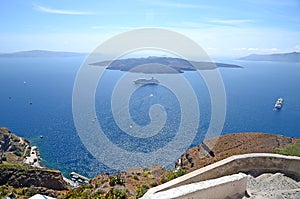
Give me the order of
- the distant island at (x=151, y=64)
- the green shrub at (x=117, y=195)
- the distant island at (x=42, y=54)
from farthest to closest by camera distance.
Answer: the distant island at (x=42, y=54) < the distant island at (x=151, y=64) < the green shrub at (x=117, y=195)

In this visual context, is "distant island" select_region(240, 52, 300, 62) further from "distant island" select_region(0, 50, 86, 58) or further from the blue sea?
"distant island" select_region(0, 50, 86, 58)

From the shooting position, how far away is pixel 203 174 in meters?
3.65

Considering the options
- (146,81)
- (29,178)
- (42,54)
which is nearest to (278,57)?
(146,81)

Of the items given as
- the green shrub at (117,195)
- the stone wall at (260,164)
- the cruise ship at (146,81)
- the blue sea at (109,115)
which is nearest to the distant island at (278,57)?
the blue sea at (109,115)

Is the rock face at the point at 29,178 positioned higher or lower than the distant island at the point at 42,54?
lower

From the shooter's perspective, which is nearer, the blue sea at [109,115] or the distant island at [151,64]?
the distant island at [151,64]

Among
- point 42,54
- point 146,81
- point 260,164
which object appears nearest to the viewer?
point 260,164

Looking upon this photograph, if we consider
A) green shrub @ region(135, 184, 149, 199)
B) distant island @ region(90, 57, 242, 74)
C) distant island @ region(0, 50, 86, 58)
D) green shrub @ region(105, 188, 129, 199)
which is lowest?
green shrub @ region(105, 188, 129, 199)

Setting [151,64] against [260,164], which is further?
[151,64]

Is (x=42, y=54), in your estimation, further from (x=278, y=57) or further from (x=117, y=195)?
(x=117, y=195)

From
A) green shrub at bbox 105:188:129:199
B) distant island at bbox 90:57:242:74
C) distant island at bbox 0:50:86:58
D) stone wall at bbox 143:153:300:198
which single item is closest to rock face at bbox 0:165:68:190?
distant island at bbox 90:57:242:74

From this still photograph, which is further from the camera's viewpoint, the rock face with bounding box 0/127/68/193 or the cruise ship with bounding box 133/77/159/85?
the cruise ship with bounding box 133/77/159/85

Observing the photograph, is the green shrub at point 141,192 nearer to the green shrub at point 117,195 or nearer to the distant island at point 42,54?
the green shrub at point 117,195

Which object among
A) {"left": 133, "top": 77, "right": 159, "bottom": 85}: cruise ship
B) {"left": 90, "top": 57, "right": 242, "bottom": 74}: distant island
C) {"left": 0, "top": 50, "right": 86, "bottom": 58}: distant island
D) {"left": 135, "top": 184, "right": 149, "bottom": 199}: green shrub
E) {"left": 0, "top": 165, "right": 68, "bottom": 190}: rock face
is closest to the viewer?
{"left": 135, "top": 184, "right": 149, "bottom": 199}: green shrub
